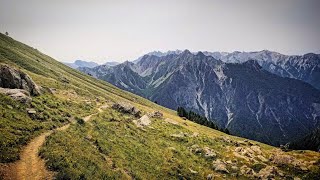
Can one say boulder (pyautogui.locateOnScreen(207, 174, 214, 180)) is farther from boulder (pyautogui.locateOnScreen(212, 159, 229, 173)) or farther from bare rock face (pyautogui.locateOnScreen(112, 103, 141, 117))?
bare rock face (pyautogui.locateOnScreen(112, 103, 141, 117))

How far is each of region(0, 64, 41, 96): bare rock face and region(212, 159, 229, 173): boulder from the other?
142 feet

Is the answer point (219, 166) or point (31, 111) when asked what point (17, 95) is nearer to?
point (31, 111)

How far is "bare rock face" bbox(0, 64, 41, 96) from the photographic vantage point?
172 ft

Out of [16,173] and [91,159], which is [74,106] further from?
[16,173]

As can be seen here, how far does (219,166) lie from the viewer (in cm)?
5912

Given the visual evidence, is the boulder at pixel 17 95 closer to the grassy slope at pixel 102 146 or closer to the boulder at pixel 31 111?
the grassy slope at pixel 102 146

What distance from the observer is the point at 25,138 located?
113ft

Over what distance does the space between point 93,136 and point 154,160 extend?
1259 cm

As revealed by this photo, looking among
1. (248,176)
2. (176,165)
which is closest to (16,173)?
(176,165)

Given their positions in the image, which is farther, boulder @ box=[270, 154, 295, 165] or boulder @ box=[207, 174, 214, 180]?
boulder @ box=[270, 154, 295, 165]

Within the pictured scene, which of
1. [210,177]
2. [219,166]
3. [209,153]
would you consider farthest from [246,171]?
[210,177]

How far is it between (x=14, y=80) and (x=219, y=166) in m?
48.1

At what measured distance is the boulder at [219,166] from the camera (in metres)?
58.3

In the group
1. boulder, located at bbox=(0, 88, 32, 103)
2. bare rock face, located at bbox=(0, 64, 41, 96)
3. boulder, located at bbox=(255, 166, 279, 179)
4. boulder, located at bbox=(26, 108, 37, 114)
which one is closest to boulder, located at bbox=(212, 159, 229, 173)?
boulder, located at bbox=(255, 166, 279, 179)
